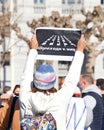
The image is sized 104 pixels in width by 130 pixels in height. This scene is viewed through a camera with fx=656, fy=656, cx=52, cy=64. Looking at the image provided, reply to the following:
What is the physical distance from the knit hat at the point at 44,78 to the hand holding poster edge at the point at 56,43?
3.66 feet

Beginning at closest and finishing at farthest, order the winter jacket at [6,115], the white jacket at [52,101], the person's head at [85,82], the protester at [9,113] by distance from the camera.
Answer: the white jacket at [52,101]
the winter jacket at [6,115]
the protester at [9,113]
the person's head at [85,82]

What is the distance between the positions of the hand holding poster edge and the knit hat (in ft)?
3.66

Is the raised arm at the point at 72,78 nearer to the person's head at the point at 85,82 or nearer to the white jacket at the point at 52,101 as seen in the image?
the white jacket at the point at 52,101

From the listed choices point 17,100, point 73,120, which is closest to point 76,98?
point 73,120

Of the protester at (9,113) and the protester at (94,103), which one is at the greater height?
the protester at (9,113)

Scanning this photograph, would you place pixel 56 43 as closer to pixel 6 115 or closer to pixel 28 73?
pixel 6 115

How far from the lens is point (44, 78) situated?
537 cm

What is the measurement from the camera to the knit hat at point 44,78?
535 cm

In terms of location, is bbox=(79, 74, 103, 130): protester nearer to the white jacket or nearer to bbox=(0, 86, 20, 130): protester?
bbox=(0, 86, 20, 130): protester

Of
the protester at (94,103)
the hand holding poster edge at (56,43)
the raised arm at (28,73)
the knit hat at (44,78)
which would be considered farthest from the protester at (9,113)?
the protester at (94,103)

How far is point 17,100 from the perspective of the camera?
595 cm

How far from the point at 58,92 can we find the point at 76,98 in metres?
1.62

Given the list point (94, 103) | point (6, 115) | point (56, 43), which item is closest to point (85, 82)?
point (94, 103)

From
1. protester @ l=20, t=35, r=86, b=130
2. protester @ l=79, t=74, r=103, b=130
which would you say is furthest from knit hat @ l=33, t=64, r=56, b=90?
protester @ l=79, t=74, r=103, b=130
